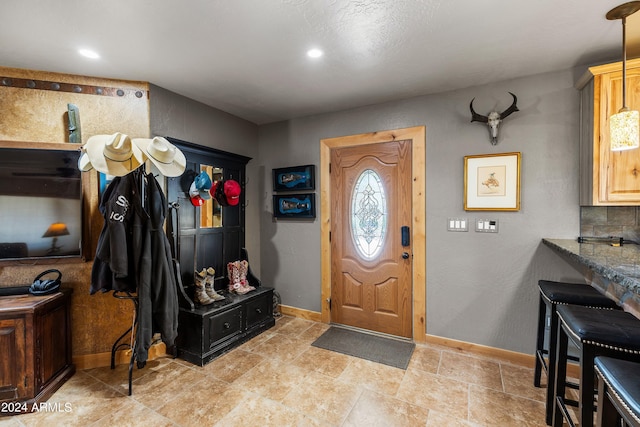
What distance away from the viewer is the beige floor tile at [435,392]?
2.02 metres

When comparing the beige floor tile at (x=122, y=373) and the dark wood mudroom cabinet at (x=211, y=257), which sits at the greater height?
the dark wood mudroom cabinet at (x=211, y=257)

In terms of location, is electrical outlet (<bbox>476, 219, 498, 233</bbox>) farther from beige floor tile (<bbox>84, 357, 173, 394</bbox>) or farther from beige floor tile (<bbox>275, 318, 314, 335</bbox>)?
beige floor tile (<bbox>84, 357, 173, 394</bbox>)

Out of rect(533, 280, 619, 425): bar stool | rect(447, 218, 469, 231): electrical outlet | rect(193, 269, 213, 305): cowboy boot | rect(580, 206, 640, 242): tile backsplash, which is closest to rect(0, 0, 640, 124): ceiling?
rect(580, 206, 640, 242): tile backsplash

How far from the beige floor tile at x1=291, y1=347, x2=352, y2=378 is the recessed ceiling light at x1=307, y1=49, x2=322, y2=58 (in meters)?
2.58

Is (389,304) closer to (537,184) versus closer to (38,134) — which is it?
(537,184)

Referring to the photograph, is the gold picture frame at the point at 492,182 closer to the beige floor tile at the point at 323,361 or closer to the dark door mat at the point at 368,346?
the dark door mat at the point at 368,346

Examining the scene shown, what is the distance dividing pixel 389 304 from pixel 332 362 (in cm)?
90

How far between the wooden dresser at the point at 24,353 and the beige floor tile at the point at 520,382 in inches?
135

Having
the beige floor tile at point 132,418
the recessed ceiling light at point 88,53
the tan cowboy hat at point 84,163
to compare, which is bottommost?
the beige floor tile at point 132,418

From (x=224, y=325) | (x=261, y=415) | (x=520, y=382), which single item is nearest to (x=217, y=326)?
(x=224, y=325)

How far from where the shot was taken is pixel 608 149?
2.07 metres

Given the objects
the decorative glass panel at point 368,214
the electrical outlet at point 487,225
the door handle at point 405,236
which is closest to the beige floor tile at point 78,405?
the decorative glass panel at point 368,214

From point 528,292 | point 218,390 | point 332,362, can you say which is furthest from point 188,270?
point 528,292

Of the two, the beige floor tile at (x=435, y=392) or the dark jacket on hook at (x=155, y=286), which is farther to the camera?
the dark jacket on hook at (x=155, y=286)
